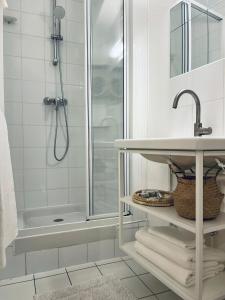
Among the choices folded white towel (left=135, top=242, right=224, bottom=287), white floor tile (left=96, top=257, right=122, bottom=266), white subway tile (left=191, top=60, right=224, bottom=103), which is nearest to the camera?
folded white towel (left=135, top=242, right=224, bottom=287)

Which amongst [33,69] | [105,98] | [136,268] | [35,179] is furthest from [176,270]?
[33,69]

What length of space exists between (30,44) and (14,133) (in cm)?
80

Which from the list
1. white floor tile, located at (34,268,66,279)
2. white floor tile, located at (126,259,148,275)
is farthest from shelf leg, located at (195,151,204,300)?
white floor tile, located at (34,268,66,279)

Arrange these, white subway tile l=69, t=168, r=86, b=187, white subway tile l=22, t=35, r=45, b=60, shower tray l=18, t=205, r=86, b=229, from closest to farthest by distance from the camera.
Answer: shower tray l=18, t=205, r=86, b=229
white subway tile l=22, t=35, r=45, b=60
white subway tile l=69, t=168, r=86, b=187

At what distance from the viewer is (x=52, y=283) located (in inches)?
55.7

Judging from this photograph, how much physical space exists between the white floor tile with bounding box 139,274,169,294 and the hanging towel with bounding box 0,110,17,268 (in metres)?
0.81

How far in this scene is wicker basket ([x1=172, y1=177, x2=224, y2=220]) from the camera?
99 centimetres

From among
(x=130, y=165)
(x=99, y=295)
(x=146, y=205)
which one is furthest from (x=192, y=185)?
(x=130, y=165)

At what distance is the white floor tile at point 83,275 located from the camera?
1.44 m

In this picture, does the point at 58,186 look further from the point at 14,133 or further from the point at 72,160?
the point at 14,133

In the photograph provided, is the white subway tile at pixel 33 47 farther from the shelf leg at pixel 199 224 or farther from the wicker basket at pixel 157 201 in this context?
the shelf leg at pixel 199 224

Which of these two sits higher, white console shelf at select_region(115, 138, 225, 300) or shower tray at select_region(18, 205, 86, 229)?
white console shelf at select_region(115, 138, 225, 300)

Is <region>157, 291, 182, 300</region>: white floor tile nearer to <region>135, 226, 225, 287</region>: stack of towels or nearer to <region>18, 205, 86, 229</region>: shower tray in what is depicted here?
<region>135, 226, 225, 287</region>: stack of towels

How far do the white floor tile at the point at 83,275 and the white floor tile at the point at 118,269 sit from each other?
50 millimetres
